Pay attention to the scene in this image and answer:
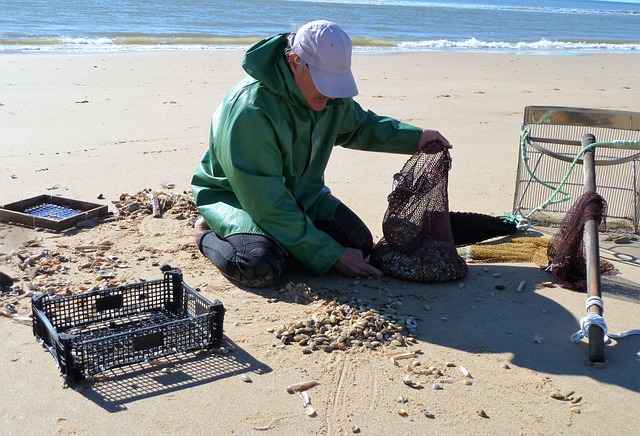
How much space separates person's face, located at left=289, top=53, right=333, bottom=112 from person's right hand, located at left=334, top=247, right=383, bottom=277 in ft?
2.73

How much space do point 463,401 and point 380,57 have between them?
50.9 ft

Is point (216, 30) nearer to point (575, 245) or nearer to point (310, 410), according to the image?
point (575, 245)

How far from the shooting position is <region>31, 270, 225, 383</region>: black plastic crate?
318 centimetres

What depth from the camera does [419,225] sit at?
449 centimetres

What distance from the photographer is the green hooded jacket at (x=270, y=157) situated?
163 inches

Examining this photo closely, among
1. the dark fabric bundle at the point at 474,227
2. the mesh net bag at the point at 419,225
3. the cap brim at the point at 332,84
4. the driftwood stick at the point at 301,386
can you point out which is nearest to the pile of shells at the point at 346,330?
the driftwood stick at the point at 301,386

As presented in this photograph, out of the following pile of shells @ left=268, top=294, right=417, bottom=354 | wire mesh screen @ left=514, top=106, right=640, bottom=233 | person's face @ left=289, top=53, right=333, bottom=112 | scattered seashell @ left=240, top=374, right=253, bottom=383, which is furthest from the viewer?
wire mesh screen @ left=514, top=106, right=640, bottom=233

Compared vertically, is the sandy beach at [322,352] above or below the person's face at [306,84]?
below

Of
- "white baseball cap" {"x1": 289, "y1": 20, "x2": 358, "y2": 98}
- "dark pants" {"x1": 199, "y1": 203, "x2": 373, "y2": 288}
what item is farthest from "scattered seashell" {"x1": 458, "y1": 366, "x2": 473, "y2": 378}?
"white baseball cap" {"x1": 289, "y1": 20, "x2": 358, "y2": 98}

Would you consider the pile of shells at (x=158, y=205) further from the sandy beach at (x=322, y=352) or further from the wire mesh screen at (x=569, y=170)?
the wire mesh screen at (x=569, y=170)

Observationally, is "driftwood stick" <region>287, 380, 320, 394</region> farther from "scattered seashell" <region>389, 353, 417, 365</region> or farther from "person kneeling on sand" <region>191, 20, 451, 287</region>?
"person kneeling on sand" <region>191, 20, 451, 287</region>

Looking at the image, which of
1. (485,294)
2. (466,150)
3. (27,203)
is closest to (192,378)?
(485,294)

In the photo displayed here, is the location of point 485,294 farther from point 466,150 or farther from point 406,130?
point 466,150

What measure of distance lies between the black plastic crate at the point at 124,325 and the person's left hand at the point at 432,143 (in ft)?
5.75
